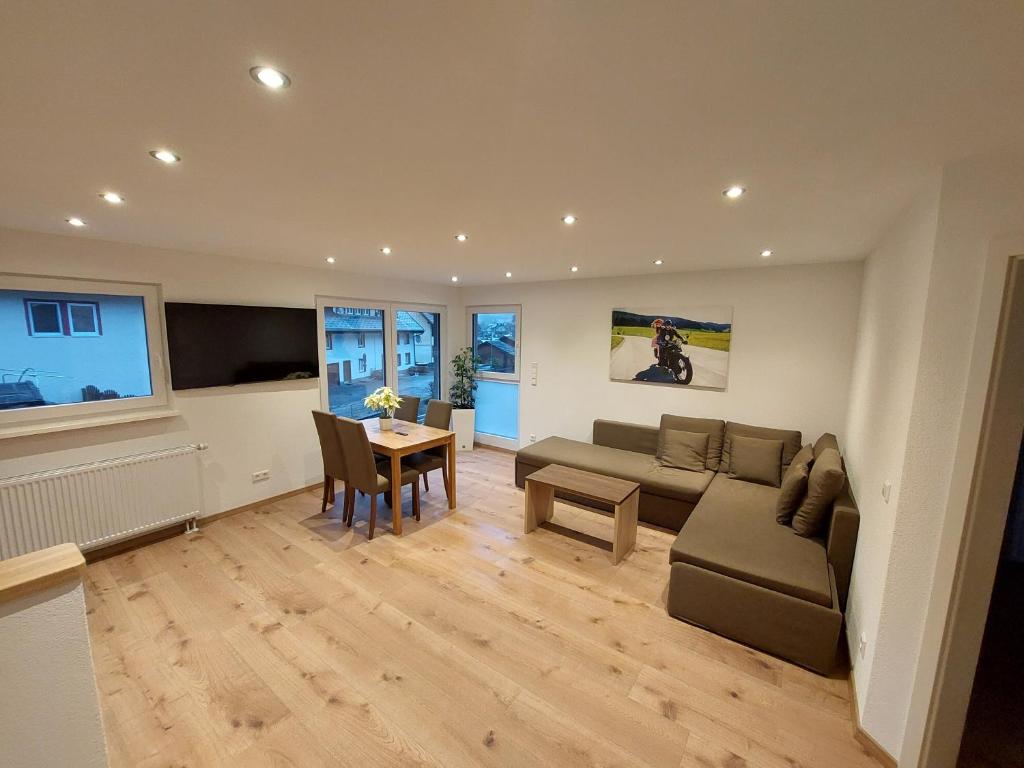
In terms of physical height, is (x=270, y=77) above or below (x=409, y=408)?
above

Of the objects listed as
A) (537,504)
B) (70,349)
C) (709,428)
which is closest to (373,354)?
(70,349)

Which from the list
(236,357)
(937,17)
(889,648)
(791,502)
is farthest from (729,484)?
(236,357)

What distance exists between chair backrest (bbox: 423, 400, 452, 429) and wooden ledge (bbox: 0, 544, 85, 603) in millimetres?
3462

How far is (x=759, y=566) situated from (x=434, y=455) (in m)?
3.01

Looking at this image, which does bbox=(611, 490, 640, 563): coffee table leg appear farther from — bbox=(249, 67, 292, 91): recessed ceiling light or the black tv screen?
the black tv screen

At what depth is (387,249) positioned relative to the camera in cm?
323

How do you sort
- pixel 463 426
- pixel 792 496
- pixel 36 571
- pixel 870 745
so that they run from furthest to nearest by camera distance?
1. pixel 463 426
2. pixel 792 496
3. pixel 870 745
4. pixel 36 571

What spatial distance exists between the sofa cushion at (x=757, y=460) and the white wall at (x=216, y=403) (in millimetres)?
4195

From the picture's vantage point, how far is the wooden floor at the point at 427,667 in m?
1.72

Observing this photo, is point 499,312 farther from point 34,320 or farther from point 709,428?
point 34,320

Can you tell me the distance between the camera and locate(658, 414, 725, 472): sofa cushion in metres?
3.92

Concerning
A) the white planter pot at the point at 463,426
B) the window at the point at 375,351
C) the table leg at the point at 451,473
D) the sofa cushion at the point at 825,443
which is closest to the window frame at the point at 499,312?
the window at the point at 375,351

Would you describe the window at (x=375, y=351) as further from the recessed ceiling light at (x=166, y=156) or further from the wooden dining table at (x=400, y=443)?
the recessed ceiling light at (x=166, y=156)

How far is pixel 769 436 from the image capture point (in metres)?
3.76
